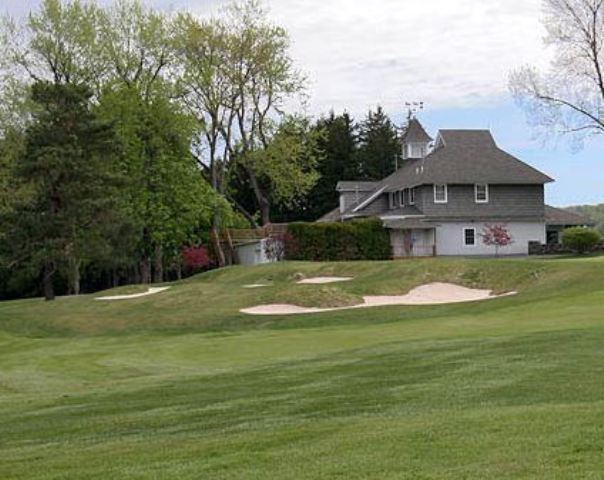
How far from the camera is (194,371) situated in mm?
18812

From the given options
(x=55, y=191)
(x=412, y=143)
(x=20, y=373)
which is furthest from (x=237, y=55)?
(x=20, y=373)

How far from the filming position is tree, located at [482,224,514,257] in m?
60.6

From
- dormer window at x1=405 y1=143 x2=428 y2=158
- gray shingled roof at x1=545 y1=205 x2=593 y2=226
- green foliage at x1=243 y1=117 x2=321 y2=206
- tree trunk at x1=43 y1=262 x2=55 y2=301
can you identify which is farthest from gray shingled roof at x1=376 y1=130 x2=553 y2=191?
tree trunk at x1=43 y1=262 x2=55 y2=301

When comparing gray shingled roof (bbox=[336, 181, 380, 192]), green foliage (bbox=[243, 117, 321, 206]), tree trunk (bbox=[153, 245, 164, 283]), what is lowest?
tree trunk (bbox=[153, 245, 164, 283])

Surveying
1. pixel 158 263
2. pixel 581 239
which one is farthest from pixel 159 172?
pixel 581 239

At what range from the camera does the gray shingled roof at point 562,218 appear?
68.1m

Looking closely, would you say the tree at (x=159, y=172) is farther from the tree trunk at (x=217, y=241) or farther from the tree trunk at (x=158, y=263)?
the tree trunk at (x=217, y=241)

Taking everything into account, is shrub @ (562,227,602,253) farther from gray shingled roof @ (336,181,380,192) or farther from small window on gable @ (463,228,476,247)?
gray shingled roof @ (336,181,380,192)

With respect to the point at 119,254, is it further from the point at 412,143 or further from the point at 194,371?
the point at 194,371

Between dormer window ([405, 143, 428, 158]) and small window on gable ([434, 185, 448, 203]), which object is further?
dormer window ([405, 143, 428, 158])

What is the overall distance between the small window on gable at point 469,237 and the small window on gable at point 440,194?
2515 mm

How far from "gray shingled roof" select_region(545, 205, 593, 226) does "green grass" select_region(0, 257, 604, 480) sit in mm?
37195

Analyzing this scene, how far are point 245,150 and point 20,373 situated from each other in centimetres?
4859

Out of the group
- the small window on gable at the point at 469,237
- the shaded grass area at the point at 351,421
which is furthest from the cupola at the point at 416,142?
the shaded grass area at the point at 351,421
